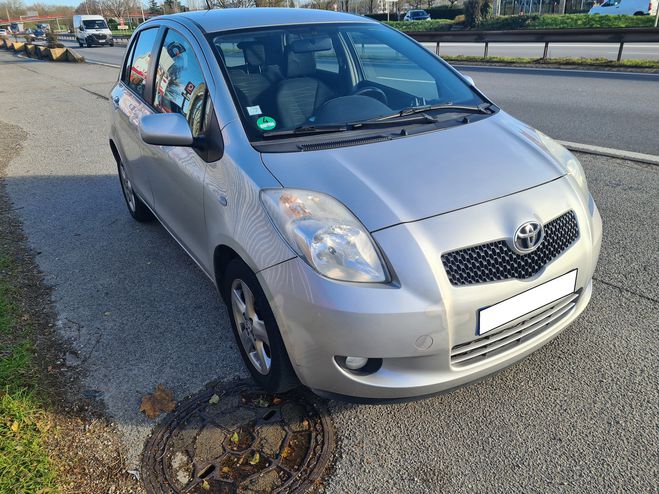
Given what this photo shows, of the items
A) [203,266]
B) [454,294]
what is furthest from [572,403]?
[203,266]

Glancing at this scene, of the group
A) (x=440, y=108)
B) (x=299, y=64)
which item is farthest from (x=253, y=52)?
(x=440, y=108)

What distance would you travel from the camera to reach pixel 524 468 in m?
2.15

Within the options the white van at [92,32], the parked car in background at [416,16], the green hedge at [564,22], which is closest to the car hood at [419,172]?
the green hedge at [564,22]

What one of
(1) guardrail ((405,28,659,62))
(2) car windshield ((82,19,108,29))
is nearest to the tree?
(2) car windshield ((82,19,108,29))

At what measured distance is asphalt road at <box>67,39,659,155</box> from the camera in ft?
23.0

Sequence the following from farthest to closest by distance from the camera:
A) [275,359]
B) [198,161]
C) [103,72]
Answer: [103,72]
[198,161]
[275,359]

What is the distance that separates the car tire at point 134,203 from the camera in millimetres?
4711

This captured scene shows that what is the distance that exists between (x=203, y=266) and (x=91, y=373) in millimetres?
816

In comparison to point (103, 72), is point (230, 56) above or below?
above

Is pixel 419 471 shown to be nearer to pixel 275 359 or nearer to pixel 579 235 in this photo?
pixel 275 359

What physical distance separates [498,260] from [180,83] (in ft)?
7.14

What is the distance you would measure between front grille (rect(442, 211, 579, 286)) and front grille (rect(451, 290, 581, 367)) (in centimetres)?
21

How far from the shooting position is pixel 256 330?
2.49m

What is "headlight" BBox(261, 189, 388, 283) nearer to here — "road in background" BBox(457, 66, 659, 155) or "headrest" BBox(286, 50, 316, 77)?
"headrest" BBox(286, 50, 316, 77)
